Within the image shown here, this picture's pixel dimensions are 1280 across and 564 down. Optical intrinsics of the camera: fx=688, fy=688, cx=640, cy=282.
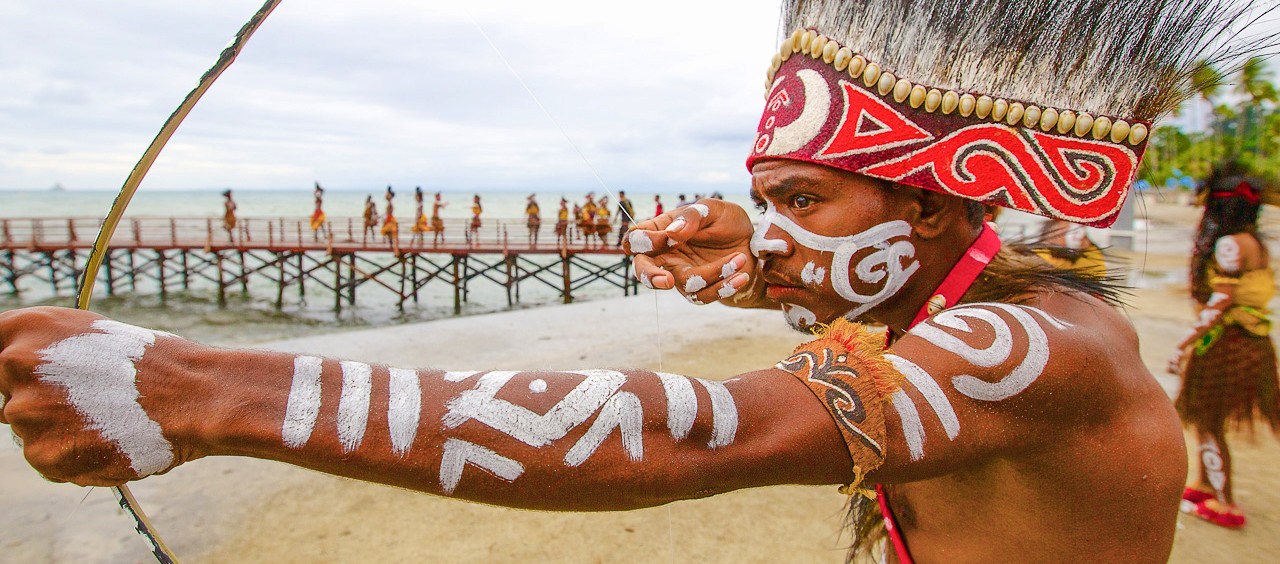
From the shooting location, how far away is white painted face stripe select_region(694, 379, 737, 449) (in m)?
1.19

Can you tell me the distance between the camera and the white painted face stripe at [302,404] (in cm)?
106

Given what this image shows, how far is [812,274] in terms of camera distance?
6.16 feet

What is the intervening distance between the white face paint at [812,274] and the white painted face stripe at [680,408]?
76 centimetres

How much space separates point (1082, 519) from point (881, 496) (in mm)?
692

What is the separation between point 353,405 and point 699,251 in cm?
130

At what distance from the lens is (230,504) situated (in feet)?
16.8

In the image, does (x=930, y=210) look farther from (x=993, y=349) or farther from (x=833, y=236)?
(x=993, y=349)

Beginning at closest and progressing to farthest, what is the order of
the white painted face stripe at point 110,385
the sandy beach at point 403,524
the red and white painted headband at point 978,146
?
the white painted face stripe at point 110,385 → the red and white painted headband at point 978,146 → the sandy beach at point 403,524

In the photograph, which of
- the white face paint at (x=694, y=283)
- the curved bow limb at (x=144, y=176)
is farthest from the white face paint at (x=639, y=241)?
the curved bow limb at (x=144, y=176)

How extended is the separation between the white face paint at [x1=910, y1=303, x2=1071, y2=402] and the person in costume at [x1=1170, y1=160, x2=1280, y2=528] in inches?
191

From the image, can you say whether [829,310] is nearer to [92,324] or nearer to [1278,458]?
[92,324]

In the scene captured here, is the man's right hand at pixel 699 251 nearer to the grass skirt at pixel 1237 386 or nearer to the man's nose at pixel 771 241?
the man's nose at pixel 771 241

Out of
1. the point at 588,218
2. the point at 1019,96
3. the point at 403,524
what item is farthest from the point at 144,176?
the point at 588,218

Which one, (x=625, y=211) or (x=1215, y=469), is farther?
(x=1215, y=469)
